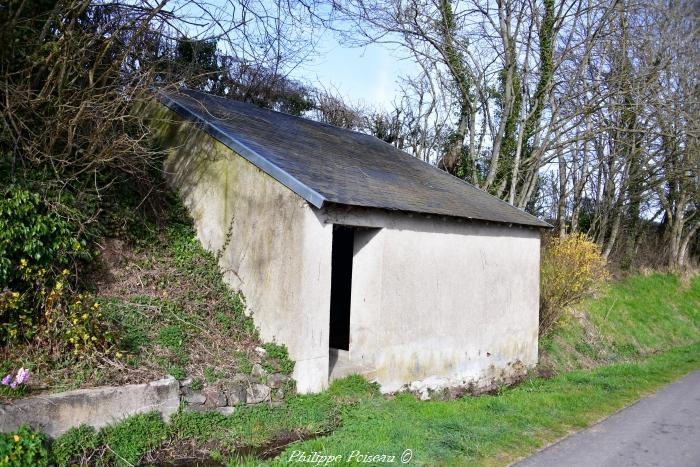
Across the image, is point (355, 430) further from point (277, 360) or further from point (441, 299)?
point (441, 299)

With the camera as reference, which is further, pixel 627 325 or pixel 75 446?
pixel 627 325

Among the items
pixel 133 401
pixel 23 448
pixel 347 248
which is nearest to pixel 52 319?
pixel 133 401

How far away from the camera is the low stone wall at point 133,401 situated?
17.2 feet

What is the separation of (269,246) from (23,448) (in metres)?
4.13

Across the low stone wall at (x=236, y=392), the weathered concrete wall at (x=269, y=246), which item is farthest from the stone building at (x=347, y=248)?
the low stone wall at (x=236, y=392)

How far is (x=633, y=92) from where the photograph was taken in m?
15.7

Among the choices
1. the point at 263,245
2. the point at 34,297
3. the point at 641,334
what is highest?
the point at 263,245

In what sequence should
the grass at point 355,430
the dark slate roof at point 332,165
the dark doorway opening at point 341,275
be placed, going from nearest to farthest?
the grass at point 355,430 → the dark slate roof at point 332,165 → the dark doorway opening at point 341,275

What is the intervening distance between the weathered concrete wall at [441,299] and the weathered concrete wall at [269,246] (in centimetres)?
64

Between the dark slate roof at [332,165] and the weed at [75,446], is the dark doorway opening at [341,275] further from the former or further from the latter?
the weed at [75,446]

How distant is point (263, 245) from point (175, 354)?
2.11 m

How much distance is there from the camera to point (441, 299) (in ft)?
33.7

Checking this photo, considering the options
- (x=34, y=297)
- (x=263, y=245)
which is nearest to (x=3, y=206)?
(x=34, y=297)

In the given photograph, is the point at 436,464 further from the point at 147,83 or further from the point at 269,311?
the point at 147,83
